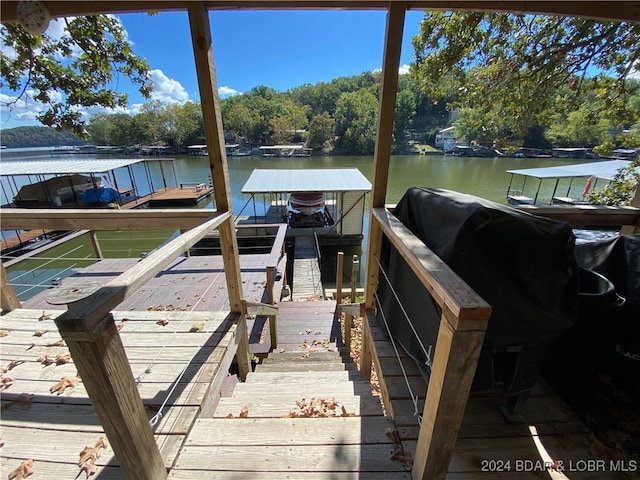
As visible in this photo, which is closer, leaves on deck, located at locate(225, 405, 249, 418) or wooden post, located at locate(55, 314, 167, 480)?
wooden post, located at locate(55, 314, 167, 480)

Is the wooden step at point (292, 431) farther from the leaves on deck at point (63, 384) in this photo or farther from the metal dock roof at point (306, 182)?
the metal dock roof at point (306, 182)

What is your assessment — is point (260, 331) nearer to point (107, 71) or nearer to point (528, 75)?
point (107, 71)

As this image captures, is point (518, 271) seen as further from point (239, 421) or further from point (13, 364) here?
point (13, 364)

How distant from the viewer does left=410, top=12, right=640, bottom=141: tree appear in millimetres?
3801

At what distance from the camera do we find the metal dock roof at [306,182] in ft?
29.9

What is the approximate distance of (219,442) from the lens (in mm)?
1362

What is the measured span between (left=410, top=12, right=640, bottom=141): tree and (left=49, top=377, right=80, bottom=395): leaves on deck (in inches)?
214

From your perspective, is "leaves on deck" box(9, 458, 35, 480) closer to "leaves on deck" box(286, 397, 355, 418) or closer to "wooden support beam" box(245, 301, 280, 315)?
"leaves on deck" box(286, 397, 355, 418)

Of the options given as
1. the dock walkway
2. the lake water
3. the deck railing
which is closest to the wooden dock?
the deck railing

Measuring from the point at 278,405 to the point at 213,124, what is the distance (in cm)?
193

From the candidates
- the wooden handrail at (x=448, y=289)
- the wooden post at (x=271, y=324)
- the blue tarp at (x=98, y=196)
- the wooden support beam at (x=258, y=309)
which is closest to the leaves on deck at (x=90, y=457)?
the wooden support beam at (x=258, y=309)

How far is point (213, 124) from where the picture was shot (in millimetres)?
1786

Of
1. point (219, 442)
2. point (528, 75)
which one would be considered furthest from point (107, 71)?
point (528, 75)

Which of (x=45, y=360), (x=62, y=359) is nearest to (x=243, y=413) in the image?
(x=62, y=359)
